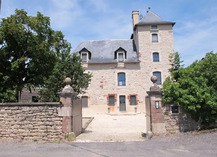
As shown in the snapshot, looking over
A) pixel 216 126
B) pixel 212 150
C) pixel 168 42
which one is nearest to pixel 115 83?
pixel 168 42

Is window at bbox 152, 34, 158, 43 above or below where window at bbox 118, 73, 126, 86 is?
above

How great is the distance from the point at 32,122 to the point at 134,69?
17.1 meters

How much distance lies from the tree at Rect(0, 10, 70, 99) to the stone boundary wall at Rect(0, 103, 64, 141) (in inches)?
401

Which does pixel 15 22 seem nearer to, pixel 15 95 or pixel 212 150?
pixel 15 95

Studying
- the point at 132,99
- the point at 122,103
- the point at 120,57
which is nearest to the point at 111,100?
the point at 122,103

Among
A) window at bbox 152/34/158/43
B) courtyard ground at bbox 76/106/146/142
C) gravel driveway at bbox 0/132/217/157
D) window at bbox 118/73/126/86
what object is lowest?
courtyard ground at bbox 76/106/146/142

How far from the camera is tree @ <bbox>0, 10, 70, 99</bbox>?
58.2 feet

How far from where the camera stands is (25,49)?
19047 mm

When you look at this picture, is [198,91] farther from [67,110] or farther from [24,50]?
[24,50]

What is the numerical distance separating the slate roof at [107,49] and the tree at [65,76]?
13.2m

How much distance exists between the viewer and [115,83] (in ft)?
77.8

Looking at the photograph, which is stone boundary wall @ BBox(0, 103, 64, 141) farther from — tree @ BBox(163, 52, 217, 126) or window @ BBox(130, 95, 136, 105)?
window @ BBox(130, 95, 136, 105)

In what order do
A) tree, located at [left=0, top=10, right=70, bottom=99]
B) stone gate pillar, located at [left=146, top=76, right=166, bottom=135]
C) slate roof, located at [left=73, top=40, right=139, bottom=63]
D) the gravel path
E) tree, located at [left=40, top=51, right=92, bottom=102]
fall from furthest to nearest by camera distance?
slate roof, located at [left=73, top=40, right=139, bottom=63] < tree, located at [left=0, top=10, right=70, bottom=99] < tree, located at [left=40, top=51, right=92, bottom=102] < the gravel path < stone gate pillar, located at [left=146, top=76, right=166, bottom=135]

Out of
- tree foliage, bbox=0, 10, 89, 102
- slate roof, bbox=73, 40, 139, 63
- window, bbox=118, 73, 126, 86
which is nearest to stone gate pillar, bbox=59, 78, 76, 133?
A: tree foliage, bbox=0, 10, 89, 102
